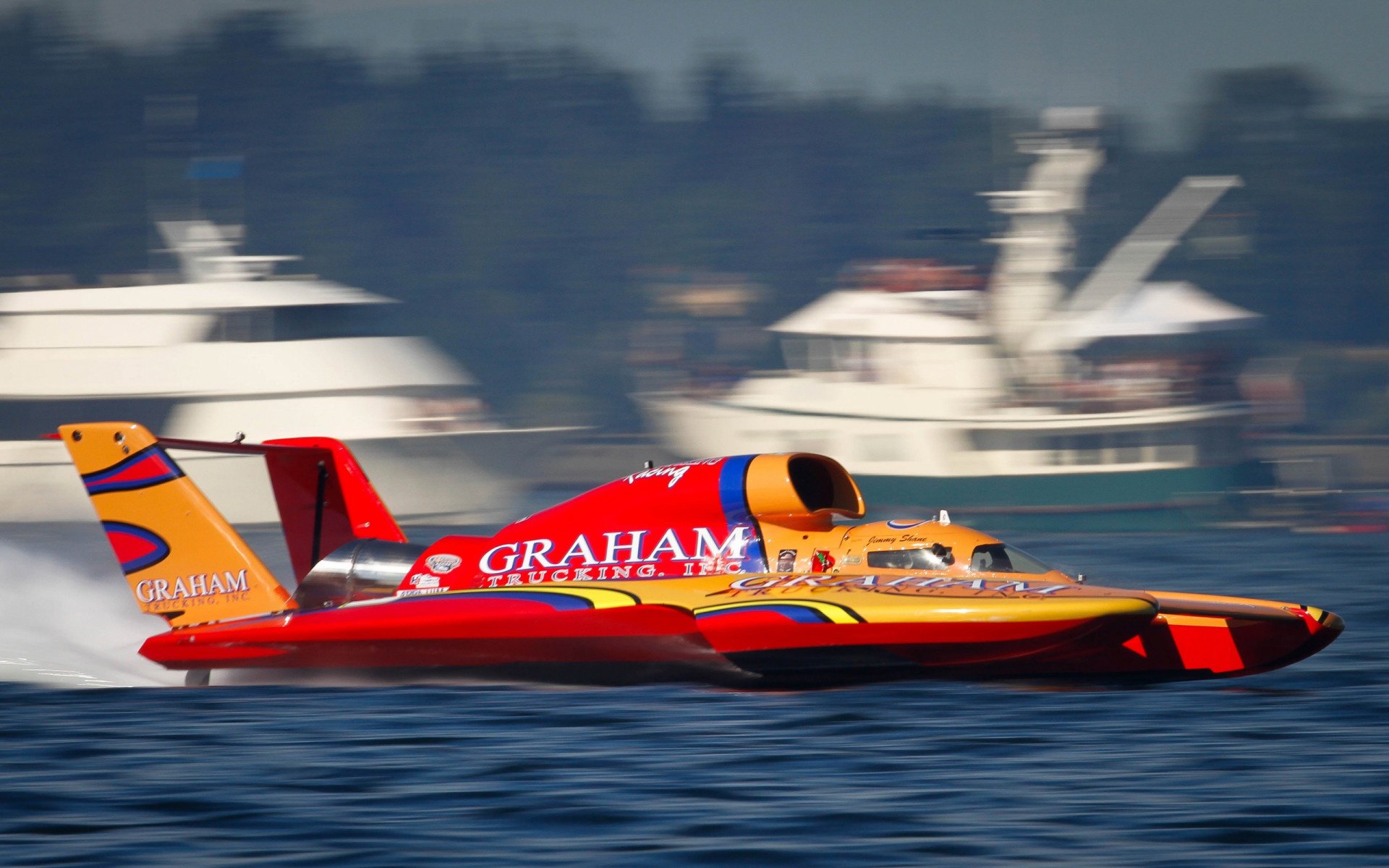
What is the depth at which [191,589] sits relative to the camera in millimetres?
11656

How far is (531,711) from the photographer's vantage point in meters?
9.68

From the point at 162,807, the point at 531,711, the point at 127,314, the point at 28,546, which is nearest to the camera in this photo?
the point at 162,807

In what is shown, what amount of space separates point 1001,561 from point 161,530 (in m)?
5.47

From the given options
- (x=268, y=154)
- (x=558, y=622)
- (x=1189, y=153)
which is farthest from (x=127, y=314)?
(x=1189, y=153)

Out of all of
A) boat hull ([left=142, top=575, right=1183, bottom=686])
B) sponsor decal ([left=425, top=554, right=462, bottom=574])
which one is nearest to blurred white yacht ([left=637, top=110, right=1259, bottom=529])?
sponsor decal ([left=425, top=554, right=462, bottom=574])

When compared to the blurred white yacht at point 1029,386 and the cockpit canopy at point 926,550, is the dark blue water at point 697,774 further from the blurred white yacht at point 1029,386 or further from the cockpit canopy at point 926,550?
the blurred white yacht at point 1029,386

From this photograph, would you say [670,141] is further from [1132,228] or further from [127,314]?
[127,314]

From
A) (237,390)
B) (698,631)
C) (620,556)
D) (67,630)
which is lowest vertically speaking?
(237,390)

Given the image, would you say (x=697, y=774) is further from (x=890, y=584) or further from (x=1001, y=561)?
(x=1001, y=561)

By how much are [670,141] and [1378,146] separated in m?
33.6

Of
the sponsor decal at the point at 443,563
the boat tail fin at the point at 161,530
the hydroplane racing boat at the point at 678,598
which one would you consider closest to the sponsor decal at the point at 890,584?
the hydroplane racing boat at the point at 678,598

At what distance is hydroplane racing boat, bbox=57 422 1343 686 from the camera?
32.1ft

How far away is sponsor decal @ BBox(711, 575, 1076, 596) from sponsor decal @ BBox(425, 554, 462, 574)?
191 centimetres

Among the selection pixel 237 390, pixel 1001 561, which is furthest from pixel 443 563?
pixel 237 390
